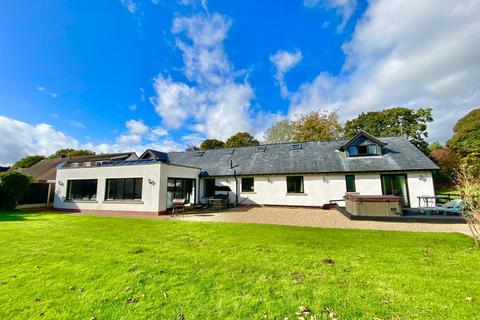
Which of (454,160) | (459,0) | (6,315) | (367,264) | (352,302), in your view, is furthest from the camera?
(454,160)

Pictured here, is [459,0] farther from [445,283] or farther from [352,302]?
[352,302]

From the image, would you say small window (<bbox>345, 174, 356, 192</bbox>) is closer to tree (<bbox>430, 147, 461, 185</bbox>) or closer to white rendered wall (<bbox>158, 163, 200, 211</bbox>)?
white rendered wall (<bbox>158, 163, 200, 211</bbox>)

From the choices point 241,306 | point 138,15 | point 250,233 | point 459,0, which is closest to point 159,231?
point 250,233

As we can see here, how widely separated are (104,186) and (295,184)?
1514 centimetres

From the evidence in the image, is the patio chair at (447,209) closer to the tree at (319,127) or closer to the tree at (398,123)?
the tree at (319,127)

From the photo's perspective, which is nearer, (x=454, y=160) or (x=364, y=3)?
(x=364, y=3)

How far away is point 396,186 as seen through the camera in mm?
14891

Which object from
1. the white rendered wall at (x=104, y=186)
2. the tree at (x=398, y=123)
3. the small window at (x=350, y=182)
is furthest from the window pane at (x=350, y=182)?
the tree at (x=398, y=123)

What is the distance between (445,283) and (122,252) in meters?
7.59

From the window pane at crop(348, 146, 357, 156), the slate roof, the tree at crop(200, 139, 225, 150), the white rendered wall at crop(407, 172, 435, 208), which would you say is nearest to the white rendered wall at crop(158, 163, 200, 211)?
the slate roof

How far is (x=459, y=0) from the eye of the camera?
7.90 meters

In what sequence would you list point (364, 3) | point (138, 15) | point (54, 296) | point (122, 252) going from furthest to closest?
1. point (138, 15)
2. point (364, 3)
3. point (122, 252)
4. point (54, 296)

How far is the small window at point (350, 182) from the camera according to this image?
15.7 m

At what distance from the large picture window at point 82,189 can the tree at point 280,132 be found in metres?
30.5
